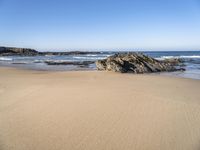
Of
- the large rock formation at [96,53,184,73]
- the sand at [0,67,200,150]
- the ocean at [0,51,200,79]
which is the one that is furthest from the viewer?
the large rock formation at [96,53,184,73]

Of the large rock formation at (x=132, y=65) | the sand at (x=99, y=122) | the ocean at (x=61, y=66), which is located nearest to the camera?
the sand at (x=99, y=122)

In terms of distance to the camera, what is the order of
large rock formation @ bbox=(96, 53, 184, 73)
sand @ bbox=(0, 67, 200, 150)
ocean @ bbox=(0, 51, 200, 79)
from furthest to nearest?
1. large rock formation @ bbox=(96, 53, 184, 73)
2. ocean @ bbox=(0, 51, 200, 79)
3. sand @ bbox=(0, 67, 200, 150)

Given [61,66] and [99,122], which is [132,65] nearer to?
[61,66]

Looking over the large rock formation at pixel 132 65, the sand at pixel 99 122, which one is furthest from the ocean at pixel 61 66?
the sand at pixel 99 122

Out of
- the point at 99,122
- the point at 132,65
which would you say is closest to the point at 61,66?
the point at 132,65

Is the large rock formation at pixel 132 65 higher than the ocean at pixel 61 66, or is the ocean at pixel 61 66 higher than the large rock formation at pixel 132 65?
the large rock formation at pixel 132 65

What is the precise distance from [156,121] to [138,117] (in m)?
0.45

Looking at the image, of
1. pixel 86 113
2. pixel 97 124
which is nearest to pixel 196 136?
pixel 97 124

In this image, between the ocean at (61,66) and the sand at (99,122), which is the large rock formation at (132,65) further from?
the sand at (99,122)

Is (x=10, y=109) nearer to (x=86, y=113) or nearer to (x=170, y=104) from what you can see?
(x=86, y=113)

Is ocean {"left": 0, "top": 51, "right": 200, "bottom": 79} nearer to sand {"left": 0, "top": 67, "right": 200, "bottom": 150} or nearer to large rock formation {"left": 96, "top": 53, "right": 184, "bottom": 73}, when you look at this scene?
large rock formation {"left": 96, "top": 53, "right": 184, "bottom": 73}

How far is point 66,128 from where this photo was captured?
15.4ft

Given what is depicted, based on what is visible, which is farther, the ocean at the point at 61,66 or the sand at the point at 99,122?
the ocean at the point at 61,66

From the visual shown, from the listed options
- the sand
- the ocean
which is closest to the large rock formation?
the ocean
